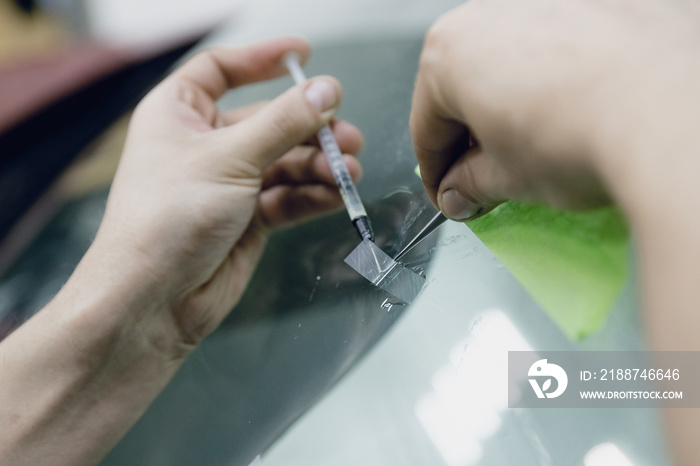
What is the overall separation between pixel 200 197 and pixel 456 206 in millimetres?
307

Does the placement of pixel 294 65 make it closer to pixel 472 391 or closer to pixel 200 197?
pixel 200 197

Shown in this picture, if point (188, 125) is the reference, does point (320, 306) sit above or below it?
below

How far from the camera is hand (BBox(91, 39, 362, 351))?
1.73 feet


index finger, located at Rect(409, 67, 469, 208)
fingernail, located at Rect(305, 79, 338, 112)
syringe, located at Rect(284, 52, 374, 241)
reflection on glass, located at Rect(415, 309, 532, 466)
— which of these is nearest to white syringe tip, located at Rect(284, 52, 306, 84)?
syringe, located at Rect(284, 52, 374, 241)

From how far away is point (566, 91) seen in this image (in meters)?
0.26

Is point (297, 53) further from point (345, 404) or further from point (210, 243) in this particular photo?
point (345, 404)

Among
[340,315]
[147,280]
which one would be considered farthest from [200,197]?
[340,315]

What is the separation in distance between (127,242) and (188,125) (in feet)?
0.61

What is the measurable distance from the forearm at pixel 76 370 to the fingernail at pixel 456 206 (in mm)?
348

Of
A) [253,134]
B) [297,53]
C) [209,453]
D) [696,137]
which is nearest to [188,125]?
[253,134]

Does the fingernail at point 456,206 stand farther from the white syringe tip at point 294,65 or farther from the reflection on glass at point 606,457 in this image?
the white syringe tip at point 294,65

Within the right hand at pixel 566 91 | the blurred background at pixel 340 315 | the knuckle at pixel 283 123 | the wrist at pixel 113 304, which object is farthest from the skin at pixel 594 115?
the wrist at pixel 113 304

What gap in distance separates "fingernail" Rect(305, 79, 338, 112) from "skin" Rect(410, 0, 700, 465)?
253 millimetres

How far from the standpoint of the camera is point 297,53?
737 millimetres
